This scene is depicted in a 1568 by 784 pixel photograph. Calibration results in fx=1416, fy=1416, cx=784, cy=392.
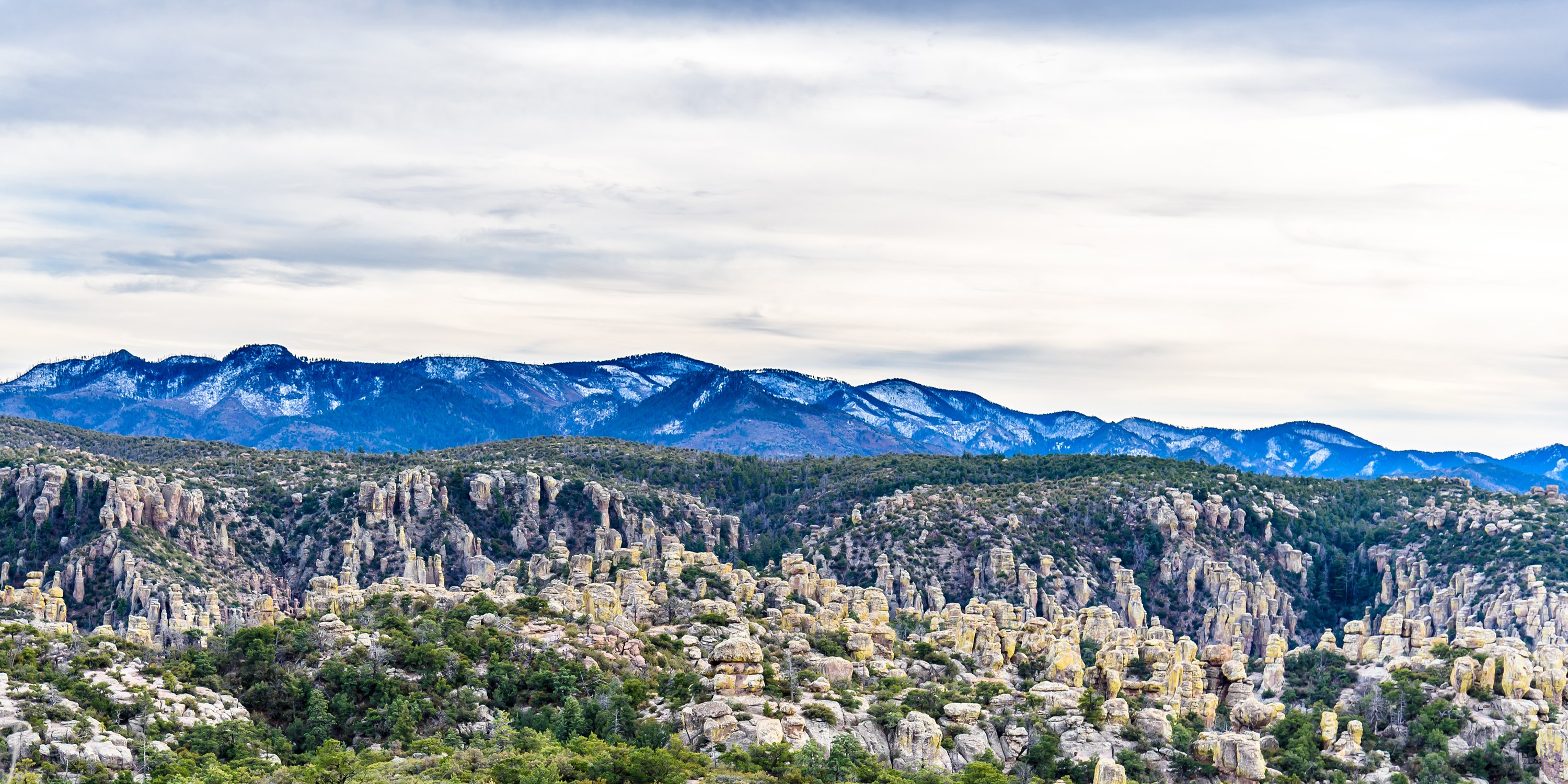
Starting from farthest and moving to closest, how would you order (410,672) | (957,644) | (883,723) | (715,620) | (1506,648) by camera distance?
(957,644), (715,620), (1506,648), (410,672), (883,723)

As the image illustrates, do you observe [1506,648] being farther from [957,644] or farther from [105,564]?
[105,564]

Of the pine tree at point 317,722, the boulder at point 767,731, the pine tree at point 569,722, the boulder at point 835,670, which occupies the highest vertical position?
the boulder at point 835,670

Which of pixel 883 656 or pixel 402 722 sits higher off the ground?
pixel 883 656

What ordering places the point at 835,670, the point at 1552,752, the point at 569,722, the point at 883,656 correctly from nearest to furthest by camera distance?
the point at 569,722 → the point at 1552,752 → the point at 835,670 → the point at 883,656

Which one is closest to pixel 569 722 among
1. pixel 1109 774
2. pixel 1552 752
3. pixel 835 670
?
pixel 835 670

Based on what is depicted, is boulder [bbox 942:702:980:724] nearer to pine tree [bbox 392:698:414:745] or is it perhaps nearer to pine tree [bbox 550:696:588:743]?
pine tree [bbox 550:696:588:743]

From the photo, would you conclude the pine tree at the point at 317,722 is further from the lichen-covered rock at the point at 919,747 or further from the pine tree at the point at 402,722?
the lichen-covered rock at the point at 919,747

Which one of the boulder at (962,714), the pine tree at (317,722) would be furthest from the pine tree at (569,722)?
the boulder at (962,714)

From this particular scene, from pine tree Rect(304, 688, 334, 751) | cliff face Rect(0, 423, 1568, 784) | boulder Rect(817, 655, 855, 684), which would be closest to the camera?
cliff face Rect(0, 423, 1568, 784)

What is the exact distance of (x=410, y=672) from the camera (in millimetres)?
85875

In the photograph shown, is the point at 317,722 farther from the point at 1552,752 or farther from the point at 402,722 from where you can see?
the point at 1552,752

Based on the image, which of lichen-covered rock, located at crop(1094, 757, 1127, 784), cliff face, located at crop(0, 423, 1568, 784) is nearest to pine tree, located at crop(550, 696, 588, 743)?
cliff face, located at crop(0, 423, 1568, 784)

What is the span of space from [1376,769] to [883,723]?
28.4m

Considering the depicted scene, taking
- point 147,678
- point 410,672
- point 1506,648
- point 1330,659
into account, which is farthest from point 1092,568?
point 147,678
